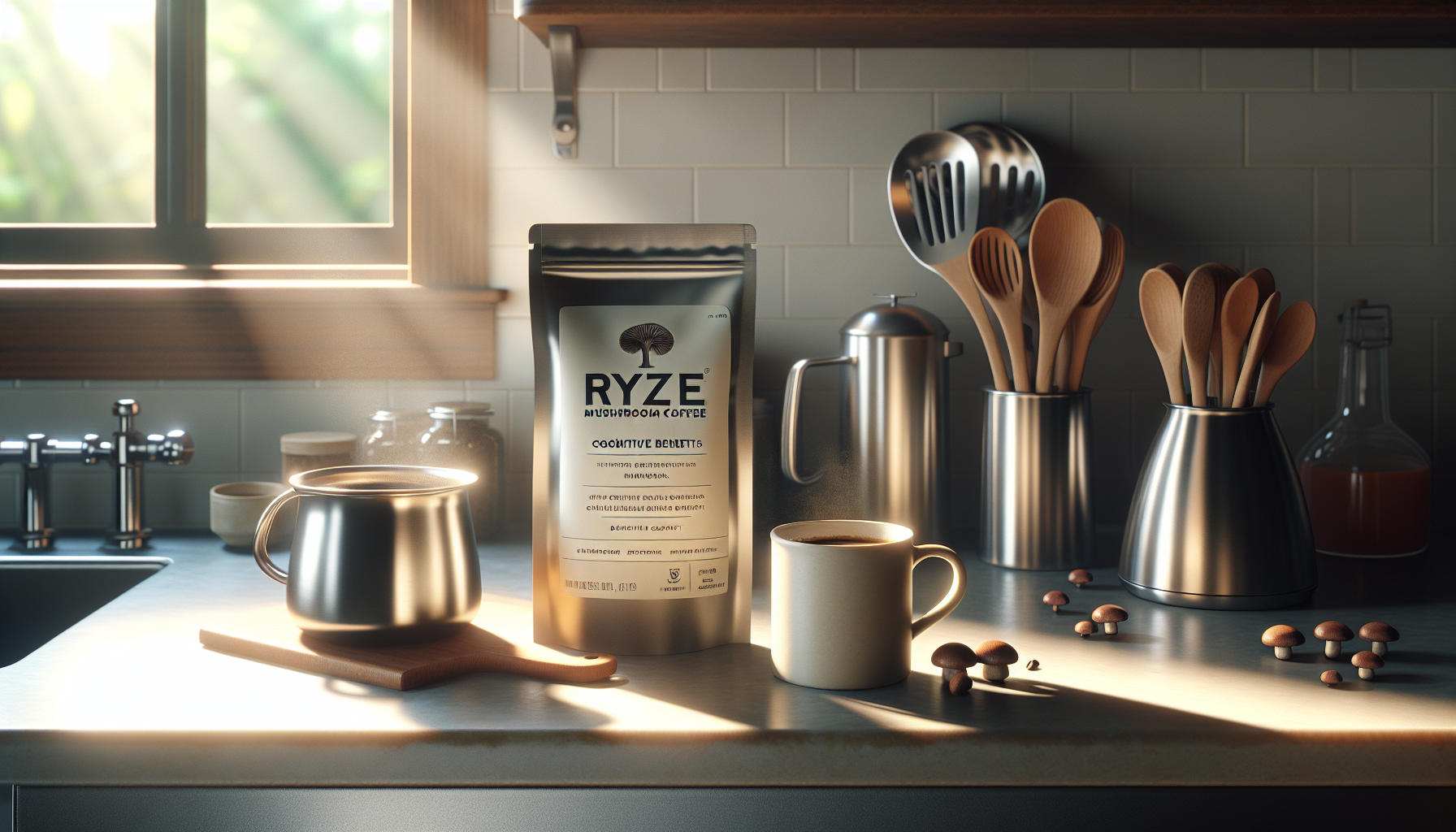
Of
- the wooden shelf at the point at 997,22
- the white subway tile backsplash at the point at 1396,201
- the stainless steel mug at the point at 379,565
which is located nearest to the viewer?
the stainless steel mug at the point at 379,565

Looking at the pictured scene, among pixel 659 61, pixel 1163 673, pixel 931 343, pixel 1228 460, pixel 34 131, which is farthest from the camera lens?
pixel 34 131

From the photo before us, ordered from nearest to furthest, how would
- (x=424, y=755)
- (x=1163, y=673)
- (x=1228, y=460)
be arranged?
(x=424, y=755) → (x=1163, y=673) → (x=1228, y=460)

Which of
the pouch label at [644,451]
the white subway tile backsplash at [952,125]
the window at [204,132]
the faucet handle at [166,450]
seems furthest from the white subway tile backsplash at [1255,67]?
the faucet handle at [166,450]

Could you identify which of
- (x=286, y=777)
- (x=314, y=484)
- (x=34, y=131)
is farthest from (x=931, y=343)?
(x=34, y=131)

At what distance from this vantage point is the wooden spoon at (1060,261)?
1.02 metres

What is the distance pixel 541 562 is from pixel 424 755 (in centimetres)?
19

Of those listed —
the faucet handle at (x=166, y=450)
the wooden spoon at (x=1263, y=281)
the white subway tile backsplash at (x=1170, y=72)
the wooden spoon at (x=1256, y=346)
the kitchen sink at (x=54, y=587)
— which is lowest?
the kitchen sink at (x=54, y=587)

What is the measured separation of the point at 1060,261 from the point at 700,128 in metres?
0.52

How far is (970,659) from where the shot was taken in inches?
27.8

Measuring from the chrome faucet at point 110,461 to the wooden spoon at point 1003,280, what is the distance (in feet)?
3.14

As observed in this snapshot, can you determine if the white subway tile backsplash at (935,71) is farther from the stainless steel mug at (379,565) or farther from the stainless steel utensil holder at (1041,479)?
the stainless steel mug at (379,565)

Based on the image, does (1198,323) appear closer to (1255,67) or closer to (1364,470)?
(1364,470)

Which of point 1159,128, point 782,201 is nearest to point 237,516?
point 782,201

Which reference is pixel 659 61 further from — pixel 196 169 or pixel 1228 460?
pixel 1228 460
